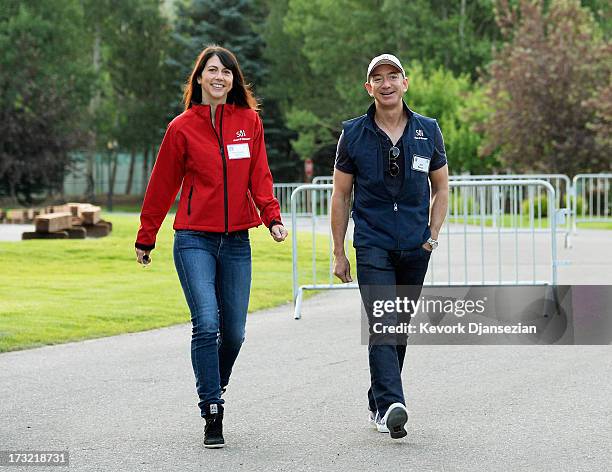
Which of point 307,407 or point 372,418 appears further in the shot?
point 307,407

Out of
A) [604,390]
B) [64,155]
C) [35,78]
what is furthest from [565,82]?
[604,390]

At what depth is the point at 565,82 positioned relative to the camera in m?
41.1

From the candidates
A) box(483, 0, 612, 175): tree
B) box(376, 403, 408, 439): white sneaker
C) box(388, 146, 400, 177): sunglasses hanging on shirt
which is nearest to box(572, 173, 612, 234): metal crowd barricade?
box(483, 0, 612, 175): tree

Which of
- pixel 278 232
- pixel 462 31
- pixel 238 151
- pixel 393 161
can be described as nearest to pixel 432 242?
pixel 393 161

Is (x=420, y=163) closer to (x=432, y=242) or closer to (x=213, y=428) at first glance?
(x=432, y=242)

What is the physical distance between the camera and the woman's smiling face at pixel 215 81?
6883mm

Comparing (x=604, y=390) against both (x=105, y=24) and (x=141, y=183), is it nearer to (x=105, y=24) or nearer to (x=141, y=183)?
(x=105, y=24)

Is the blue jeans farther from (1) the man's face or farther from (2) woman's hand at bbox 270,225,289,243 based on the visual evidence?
(1) the man's face

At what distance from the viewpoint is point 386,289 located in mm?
6855

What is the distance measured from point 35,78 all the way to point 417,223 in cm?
5641


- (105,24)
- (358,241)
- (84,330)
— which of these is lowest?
(84,330)

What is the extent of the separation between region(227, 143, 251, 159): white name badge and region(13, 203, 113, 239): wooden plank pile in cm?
1736

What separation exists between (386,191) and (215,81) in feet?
3.43

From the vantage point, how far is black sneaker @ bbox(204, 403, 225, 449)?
6.56 meters
